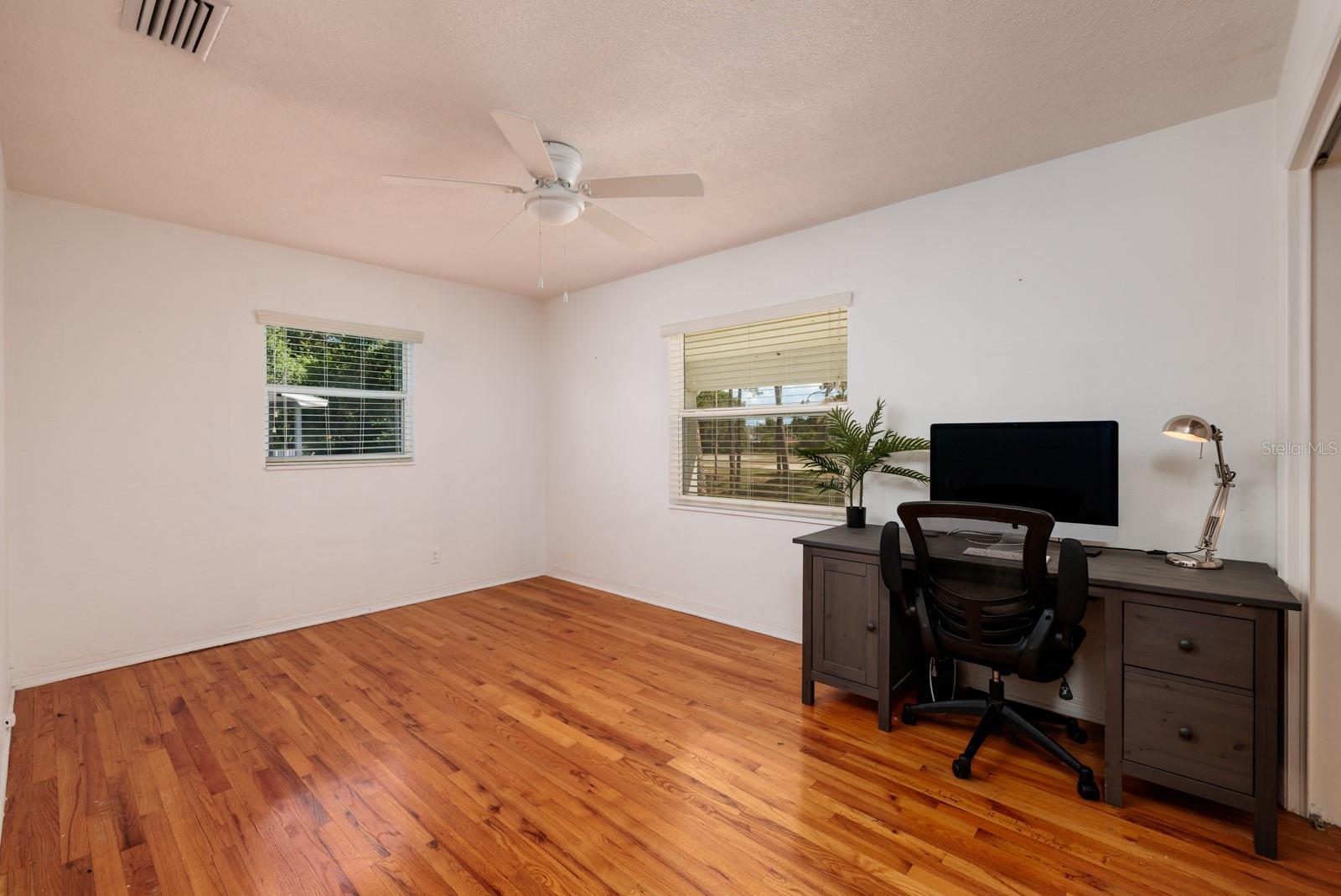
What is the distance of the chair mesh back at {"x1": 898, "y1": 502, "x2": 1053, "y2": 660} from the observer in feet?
6.65

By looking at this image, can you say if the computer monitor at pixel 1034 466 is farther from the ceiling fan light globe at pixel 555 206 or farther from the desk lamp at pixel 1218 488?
the ceiling fan light globe at pixel 555 206

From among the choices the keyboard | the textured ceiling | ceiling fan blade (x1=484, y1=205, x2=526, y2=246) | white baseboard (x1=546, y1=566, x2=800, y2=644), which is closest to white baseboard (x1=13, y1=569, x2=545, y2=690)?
white baseboard (x1=546, y1=566, x2=800, y2=644)

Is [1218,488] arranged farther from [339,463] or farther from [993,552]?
[339,463]

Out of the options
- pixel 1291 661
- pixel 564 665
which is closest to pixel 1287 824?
pixel 1291 661

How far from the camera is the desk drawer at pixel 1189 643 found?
1822mm

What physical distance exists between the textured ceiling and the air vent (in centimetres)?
5

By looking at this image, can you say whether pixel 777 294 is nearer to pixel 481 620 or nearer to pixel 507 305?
pixel 507 305

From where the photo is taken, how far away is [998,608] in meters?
2.16

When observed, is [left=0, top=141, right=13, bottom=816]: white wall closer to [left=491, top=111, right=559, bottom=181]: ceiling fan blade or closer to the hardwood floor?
the hardwood floor

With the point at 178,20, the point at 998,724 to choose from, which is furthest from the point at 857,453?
the point at 178,20

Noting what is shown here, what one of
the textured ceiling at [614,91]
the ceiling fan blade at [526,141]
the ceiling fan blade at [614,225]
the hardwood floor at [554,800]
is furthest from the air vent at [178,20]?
the hardwood floor at [554,800]

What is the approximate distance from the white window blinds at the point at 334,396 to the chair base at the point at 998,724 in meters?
4.05

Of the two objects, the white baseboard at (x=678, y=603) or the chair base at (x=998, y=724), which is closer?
the chair base at (x=998, y=724)

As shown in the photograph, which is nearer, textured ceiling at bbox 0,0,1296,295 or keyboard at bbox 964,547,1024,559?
textured ceiling at bbox 0,0,1296,295
